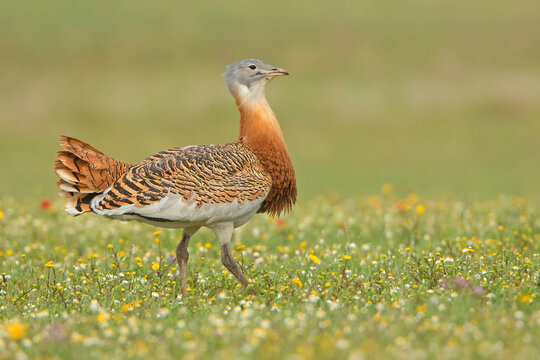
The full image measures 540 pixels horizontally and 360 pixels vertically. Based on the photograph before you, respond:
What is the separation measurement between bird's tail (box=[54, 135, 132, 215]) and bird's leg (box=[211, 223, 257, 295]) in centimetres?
88

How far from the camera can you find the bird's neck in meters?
6.14

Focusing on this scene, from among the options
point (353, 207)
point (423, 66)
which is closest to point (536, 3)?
point (423, 66)

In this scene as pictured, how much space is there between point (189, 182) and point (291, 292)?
1.16 m

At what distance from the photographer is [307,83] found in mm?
24828

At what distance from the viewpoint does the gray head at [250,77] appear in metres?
6.38

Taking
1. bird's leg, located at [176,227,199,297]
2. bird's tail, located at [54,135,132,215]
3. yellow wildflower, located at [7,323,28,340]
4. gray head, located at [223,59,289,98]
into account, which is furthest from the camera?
gray head, located at [223,59,289,98]

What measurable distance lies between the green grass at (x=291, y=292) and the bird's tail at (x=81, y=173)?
443mm

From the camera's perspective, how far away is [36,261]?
694cm

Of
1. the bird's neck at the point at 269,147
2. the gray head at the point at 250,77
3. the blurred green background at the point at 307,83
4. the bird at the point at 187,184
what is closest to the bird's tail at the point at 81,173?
the bird at the point at 187,184

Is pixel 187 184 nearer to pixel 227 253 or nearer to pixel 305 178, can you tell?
pixel 227 253

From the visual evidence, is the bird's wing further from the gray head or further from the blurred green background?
the blurred green background

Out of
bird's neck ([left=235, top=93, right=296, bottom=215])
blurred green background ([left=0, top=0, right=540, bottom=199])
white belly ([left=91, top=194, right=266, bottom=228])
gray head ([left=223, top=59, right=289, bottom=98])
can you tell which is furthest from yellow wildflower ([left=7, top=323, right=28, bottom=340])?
blurred green background ([left=0, top=0, right=540, bottom=199])

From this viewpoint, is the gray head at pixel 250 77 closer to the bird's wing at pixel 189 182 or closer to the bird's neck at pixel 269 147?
the bird's neck at pixel 269 147

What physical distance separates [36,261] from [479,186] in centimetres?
1038
